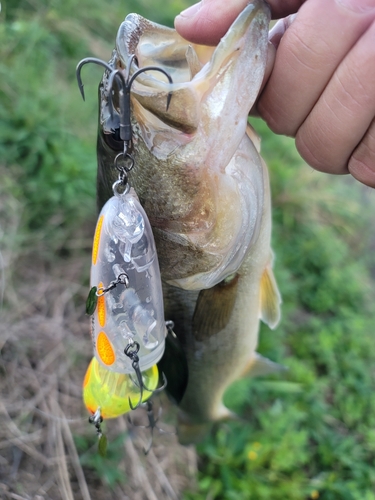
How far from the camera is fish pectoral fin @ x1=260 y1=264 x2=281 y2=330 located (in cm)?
152

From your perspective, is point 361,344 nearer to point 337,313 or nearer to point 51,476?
point 337,313

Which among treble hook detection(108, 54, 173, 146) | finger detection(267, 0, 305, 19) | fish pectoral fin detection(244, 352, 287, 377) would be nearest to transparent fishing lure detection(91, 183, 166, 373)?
treble hook detection(108, 54, 173, 146)

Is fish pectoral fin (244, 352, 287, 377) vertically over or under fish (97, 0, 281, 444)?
under

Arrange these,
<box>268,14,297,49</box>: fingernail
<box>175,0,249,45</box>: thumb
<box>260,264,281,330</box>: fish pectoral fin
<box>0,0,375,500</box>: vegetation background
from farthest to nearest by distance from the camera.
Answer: <box>0,0,375,500</box>: vegetation background
<box>260,264,281,330</box>: fish pectoral fin
<box>268,14,297,49</box>: fingernail
<box>175,0,249,45</box>: thumb

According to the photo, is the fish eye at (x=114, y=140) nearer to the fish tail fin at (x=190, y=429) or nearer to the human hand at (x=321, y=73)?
the human hand at (x=321, y=73)

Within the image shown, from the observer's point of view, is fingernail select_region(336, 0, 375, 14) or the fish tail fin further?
the fish tail fin

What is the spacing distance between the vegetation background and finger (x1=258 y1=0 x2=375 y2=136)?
1859 mm

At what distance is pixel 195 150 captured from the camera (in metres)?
1.02

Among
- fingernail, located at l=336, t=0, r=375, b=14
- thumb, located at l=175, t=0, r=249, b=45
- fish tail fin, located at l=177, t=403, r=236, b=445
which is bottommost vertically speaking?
fish tail fin, located at l=177, t=403, r=236, b=445

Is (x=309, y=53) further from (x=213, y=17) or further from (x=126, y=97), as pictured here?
(x=126, y=97)

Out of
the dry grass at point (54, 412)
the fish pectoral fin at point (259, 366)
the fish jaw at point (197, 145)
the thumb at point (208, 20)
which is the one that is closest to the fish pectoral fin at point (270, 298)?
the fish jaw at point (197, 145)

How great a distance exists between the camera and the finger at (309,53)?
0.94 meters

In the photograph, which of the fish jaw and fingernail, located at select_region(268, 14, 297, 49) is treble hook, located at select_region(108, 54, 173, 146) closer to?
the fish jaw

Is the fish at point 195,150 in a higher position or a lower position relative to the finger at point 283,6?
lower
